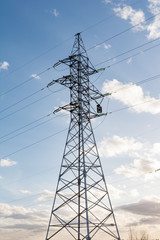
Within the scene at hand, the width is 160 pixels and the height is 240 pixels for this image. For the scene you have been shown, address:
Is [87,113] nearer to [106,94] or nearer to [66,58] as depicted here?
[106,94]

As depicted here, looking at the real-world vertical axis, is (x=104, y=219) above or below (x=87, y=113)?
below

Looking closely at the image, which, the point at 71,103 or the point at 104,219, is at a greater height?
the point at 71,103

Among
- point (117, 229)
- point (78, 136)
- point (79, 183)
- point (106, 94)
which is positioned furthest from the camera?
point (106, 94)

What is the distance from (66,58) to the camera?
26172mm

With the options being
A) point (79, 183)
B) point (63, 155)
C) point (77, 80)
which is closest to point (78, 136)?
point (63, 155)

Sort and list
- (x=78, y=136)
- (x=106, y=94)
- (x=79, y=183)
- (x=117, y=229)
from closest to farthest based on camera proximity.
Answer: (x=117, y=229) < (x=79, y=183) < (x=78, y=136) < (x=106, y=94)

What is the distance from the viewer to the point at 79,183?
70.3 ft

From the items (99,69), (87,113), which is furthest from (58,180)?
(99,69)

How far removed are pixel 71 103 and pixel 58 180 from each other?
25.4 ft

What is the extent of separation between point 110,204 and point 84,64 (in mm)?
15162

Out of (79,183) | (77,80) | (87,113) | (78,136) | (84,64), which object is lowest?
(79,183)

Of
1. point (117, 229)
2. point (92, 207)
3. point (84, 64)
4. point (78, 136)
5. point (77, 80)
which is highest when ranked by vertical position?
point (84, 64)

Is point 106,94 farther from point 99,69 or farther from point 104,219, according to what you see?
point 104,219

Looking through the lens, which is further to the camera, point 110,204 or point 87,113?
point 87,113
